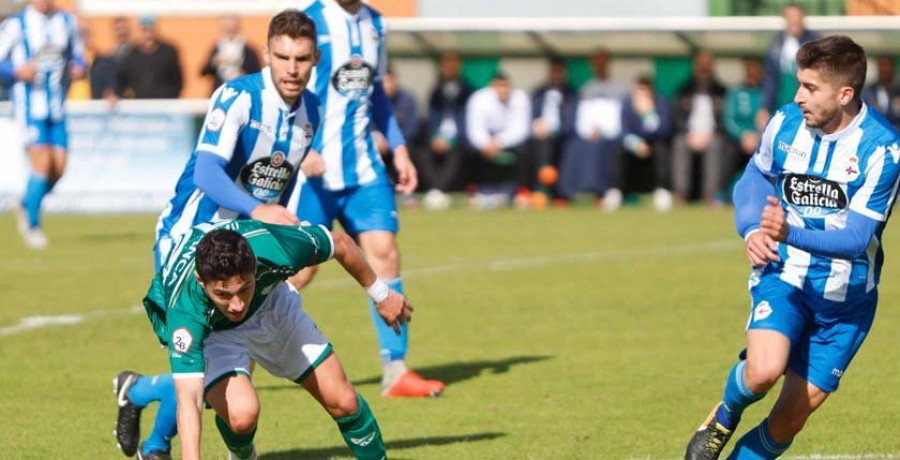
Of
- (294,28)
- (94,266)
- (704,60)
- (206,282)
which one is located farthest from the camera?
(704,60)

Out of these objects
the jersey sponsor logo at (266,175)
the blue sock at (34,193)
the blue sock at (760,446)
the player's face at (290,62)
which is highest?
the player's face at (290,62)

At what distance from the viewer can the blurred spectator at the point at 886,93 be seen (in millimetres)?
20219

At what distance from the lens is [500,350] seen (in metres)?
10.1

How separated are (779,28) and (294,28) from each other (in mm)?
15845

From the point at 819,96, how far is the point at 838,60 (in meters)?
0.15

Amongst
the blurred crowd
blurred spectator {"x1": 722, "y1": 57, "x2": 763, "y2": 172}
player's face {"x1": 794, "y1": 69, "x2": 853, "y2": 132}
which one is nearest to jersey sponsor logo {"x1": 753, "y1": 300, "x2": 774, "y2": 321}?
player's face {"x1": 794, "y1": 69, "x2": 853, "y2": 132}

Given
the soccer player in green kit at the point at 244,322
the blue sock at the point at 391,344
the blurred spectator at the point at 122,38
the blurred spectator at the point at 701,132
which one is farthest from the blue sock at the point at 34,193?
the soccer player in green kit at the point at 244,322

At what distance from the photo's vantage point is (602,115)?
22.0 meters

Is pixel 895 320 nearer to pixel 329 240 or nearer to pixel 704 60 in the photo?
pixel 329 240

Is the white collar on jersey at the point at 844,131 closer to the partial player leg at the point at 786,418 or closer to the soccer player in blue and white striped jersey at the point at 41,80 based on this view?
the partial player leg at the point at 786,418

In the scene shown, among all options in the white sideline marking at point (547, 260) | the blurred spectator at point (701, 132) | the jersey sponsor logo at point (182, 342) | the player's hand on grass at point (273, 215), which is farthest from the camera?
the blurred spectator at point (701, 132)

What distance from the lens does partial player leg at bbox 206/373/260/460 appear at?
6.17 metres

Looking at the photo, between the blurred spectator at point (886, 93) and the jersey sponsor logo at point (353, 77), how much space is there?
12.4m

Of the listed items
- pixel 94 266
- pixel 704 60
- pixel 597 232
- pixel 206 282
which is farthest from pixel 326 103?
pixel 704 60
